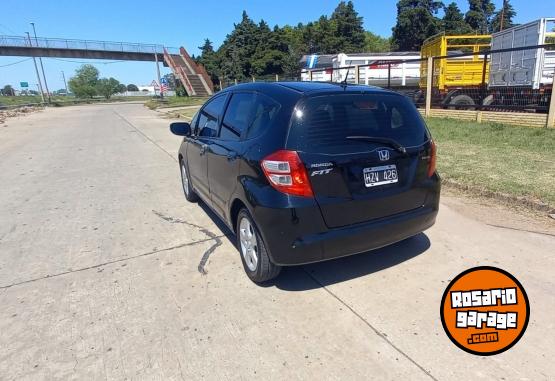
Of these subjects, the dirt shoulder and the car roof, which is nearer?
the car roof

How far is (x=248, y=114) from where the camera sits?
11.2 ft

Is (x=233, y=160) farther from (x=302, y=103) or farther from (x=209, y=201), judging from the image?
(x=209, y=201)

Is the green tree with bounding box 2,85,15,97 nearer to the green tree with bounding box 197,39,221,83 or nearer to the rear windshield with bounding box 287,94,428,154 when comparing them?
the green tree with bounding box 197,39,221,83

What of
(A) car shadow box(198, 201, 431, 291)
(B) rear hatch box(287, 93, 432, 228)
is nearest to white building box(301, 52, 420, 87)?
(A) car shadow box(198, 201, 431, 291)

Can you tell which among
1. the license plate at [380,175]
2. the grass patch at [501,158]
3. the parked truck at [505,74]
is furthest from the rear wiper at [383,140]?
the parked truck at [505,74]

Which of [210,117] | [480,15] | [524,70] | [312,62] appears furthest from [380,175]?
[480,15]

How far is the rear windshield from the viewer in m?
2.82

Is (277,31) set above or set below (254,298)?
above

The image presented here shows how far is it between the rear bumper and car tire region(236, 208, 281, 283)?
172 millimetres

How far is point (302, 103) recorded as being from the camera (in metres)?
2.88

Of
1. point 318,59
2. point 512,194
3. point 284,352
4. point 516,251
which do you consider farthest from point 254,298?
point 318,59

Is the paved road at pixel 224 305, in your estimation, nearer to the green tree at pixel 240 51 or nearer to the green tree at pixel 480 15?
the green tree at pixel 240 51

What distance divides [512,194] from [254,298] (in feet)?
12.4

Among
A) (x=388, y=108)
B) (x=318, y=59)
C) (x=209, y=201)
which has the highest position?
(x=318, y=59)
